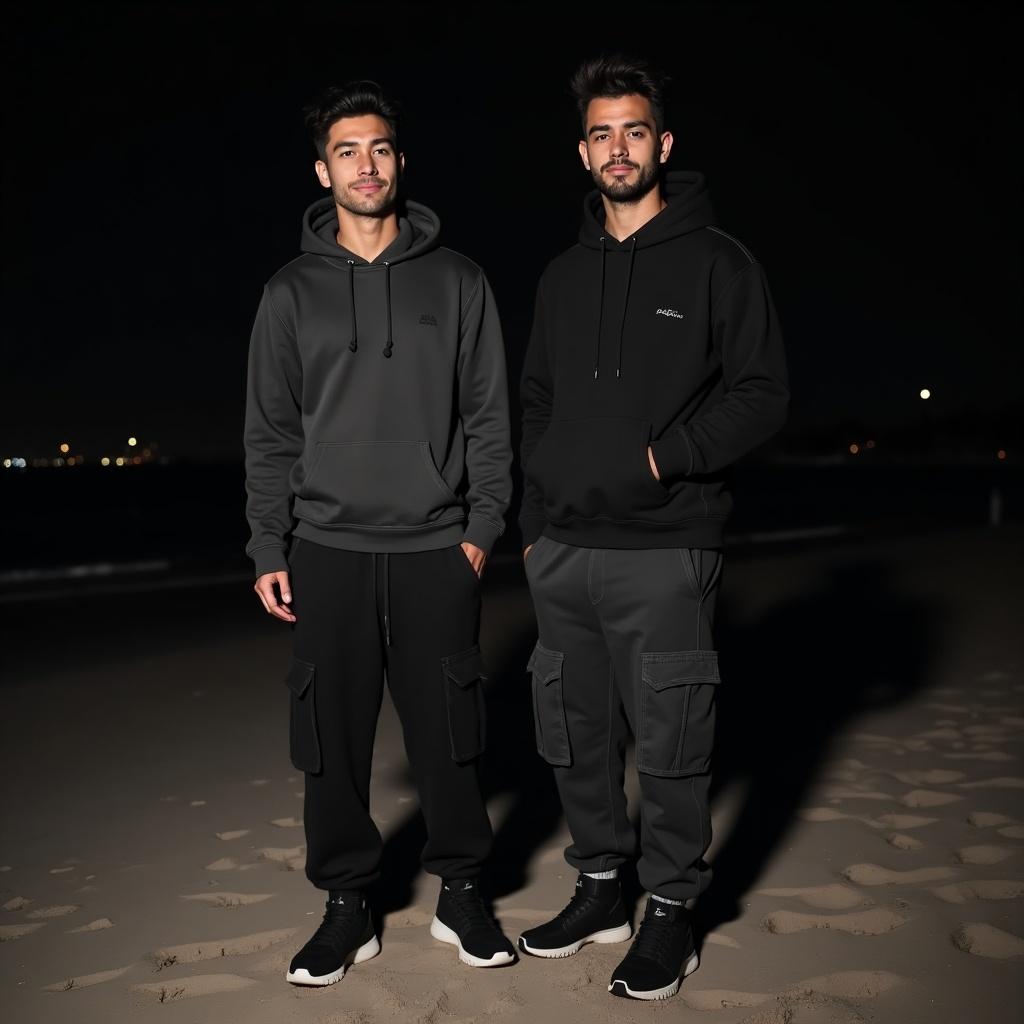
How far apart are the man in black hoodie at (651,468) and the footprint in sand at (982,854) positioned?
121 centimetres

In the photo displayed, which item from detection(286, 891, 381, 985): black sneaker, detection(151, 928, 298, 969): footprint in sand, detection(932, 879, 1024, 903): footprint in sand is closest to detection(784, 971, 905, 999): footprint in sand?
detection(932, 879, 1024, 903): footprint in sand

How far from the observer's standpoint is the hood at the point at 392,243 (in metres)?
3.07

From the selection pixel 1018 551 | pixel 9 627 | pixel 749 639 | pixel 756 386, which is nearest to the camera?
pixel 756 386

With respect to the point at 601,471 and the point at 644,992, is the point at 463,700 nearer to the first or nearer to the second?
the point at 601,471

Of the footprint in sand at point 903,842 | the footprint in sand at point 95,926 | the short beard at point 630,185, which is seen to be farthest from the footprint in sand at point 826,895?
the short beard at point 630,185

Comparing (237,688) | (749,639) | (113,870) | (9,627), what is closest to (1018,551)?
(749,639)

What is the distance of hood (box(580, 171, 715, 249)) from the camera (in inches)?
117

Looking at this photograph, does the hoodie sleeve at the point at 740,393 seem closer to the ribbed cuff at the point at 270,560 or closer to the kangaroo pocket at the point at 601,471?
the kangaroo pocket at the point at 601,471

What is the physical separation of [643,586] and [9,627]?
9.13 metres

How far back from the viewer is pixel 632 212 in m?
3.04

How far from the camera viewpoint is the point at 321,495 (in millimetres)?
3016

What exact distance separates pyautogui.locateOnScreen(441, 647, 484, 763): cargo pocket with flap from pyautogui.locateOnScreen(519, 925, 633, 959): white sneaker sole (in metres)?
0.56

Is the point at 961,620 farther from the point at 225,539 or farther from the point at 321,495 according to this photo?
the point at 225,539

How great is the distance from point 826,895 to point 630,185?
2.24 m
